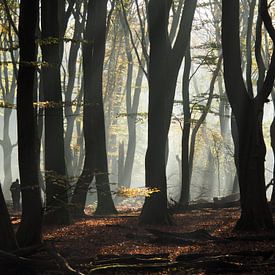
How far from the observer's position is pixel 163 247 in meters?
10.8

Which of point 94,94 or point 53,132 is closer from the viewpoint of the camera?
point 53,132

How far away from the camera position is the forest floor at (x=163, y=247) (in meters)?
8.41

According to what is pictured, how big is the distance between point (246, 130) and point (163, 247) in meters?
4.01

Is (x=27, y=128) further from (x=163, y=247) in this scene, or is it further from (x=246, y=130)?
(x=246, y=130)

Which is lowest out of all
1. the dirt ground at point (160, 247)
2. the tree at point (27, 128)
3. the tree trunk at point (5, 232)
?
the dirt ground at point (160, 247)

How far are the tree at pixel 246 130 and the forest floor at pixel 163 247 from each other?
67 centimetres

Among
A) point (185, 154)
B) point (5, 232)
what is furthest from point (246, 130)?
point (185, 154)

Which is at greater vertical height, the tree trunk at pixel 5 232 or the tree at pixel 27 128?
the tree at pixel 27 128

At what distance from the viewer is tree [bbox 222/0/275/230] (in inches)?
487

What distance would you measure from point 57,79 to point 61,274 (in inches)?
336

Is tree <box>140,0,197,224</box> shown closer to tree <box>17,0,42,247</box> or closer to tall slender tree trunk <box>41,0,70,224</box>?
tall slender tree trunk <box>41,0,70,224</box>

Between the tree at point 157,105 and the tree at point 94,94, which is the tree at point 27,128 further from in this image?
the tree at point 94,94

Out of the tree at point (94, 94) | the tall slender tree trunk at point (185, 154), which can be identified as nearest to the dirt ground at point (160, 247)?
the tree at point (94, 94)

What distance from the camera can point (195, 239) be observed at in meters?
11.5
